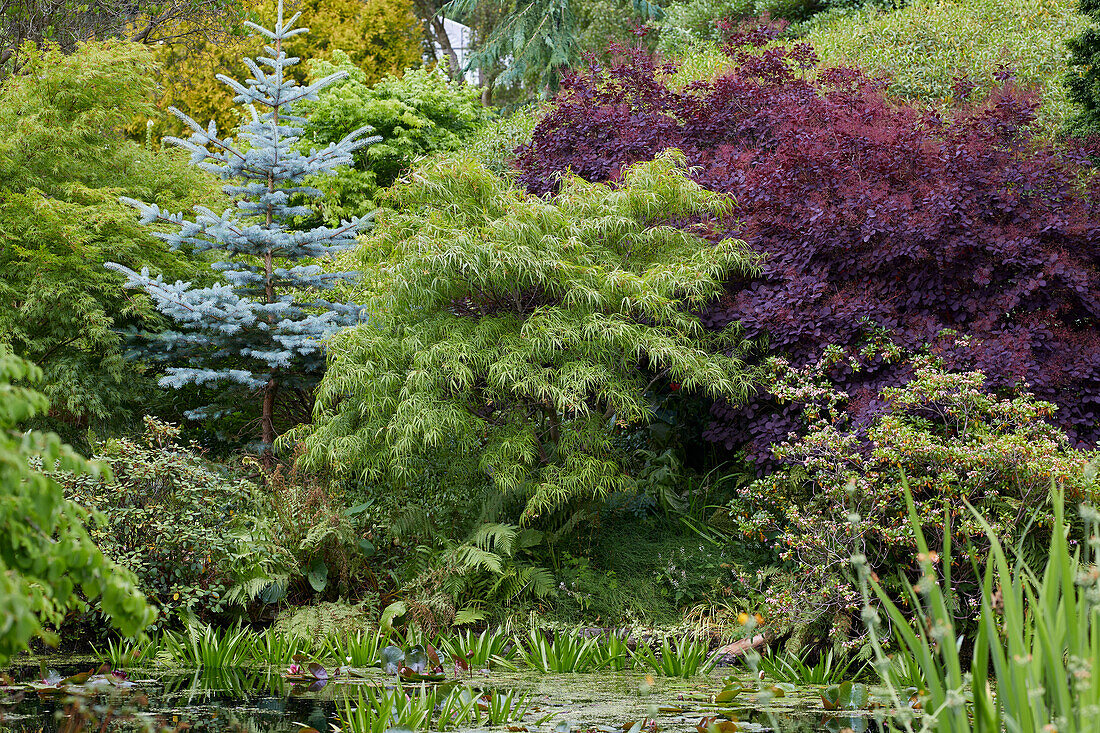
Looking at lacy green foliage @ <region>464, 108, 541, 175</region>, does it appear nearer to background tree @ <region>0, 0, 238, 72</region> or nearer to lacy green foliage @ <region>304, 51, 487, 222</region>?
lacy green foliage @ <region>304, 51, 487, 222</region>

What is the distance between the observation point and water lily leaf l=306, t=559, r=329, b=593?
6233mm

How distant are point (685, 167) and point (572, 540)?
318cm

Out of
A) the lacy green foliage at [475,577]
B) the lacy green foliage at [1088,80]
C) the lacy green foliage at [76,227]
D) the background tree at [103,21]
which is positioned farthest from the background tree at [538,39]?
the lacy green foliage at [475,577]

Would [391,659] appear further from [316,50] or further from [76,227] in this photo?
[316,50]

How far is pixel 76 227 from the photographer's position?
7625 mm

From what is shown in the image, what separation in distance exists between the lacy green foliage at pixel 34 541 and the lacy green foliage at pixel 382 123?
33.7 ft

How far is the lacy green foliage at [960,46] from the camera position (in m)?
10.1

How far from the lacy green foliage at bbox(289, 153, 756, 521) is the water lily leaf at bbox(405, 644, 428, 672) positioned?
1.44 metres

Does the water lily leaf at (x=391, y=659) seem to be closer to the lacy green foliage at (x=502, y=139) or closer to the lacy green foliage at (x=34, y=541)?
the lacy green foliage at (x=34, y=541)

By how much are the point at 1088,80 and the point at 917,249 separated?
243 centimetres

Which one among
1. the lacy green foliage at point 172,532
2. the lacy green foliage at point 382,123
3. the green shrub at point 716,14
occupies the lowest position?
the lacy green foliage at point 172,532

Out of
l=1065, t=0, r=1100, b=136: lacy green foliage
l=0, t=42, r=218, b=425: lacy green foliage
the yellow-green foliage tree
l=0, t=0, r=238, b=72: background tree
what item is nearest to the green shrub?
the yellow-green foliage tree

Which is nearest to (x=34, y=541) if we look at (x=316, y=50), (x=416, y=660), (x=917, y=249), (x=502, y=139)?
(x=416, y=660)

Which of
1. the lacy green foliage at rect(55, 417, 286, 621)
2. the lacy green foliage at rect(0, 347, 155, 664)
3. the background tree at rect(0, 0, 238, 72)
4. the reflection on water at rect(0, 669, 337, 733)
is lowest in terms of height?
the reflection on water at rect(0, 669, 337, 733)
